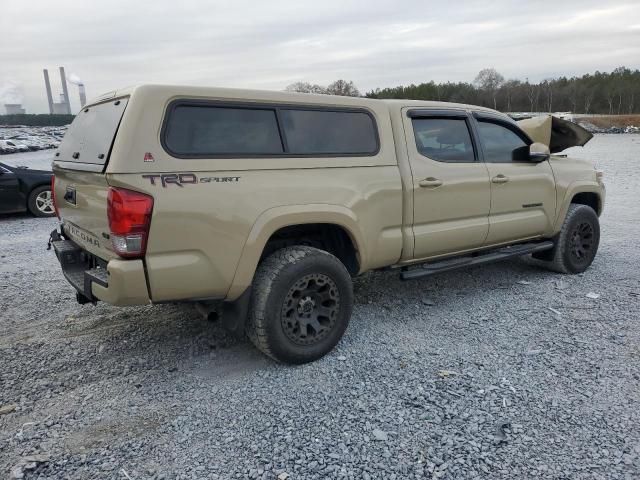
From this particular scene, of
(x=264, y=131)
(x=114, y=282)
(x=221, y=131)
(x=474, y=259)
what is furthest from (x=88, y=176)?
(x=474, y=259)

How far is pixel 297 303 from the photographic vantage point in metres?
3.58

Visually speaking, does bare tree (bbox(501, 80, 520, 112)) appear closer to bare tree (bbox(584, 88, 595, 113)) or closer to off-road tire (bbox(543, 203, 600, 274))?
bare tree (bbox(584, 88, 595, 113))

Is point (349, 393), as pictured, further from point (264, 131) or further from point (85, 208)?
point (85, 208)

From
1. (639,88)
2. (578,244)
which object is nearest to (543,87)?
(639,88)

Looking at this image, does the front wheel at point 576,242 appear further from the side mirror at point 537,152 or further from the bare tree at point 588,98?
the bare tree at point 588,98

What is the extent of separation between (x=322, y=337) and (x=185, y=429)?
1199 millimetres

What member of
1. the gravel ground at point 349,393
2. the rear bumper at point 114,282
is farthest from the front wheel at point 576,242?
the rear bumper at point 114,282

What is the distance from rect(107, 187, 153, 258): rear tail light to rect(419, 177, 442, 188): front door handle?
2.27m

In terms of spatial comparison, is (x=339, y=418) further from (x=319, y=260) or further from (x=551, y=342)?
(x=551, y=342)

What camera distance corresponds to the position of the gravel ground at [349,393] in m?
2.59

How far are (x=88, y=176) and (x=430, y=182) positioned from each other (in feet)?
8.68

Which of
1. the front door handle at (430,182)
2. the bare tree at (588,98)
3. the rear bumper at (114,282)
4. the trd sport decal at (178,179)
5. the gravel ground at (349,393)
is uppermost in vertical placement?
the bare tree at (588,98)

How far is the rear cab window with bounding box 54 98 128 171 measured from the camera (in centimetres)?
314

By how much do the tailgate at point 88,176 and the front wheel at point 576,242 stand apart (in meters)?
4.71
